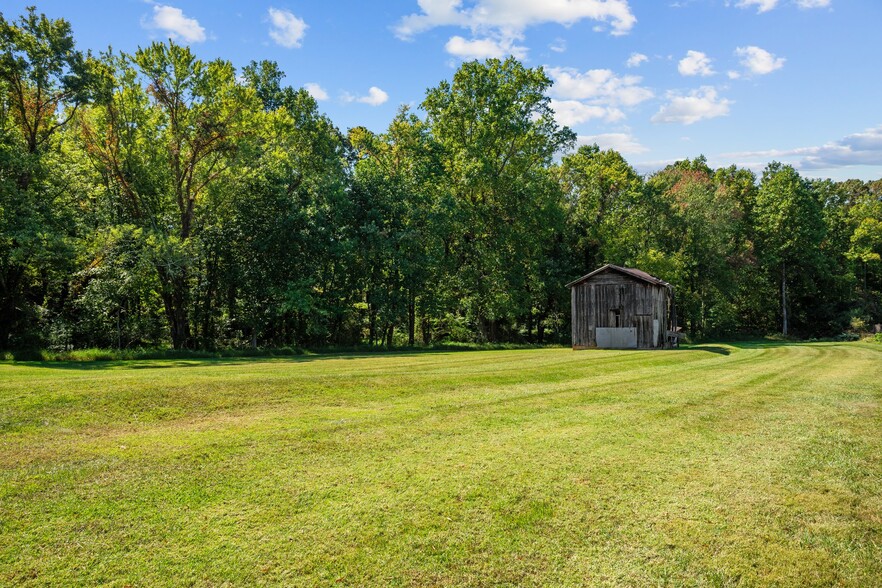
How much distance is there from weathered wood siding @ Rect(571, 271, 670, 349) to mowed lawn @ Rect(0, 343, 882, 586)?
19.8 meters

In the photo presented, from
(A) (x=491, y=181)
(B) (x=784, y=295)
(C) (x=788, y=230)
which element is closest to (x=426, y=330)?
(A) (x=491, y=181)

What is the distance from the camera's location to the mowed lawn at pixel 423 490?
3.99m

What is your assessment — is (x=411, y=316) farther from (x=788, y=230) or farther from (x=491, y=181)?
(x=788, y=230)

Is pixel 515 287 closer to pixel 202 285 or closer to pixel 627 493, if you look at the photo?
pixel 202 285

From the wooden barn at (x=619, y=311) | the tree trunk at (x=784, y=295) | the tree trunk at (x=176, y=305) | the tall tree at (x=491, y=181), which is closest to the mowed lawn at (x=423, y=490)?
the tree trunk at (x=176, y=305)

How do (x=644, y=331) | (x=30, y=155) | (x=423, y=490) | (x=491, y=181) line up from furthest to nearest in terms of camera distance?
(x=491, y=181) → (x=644, y=331) → (x=30, y=155) → (x=423, y=490)

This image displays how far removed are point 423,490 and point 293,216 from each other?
2229cm

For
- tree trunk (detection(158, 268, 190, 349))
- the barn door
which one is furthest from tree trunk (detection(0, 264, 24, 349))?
the barn door

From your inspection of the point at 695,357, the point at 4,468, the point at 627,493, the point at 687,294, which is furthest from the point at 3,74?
the point at 687,294

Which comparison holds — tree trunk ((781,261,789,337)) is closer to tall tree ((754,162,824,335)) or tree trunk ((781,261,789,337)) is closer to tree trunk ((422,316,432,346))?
tall tree ((754,162,824,335))

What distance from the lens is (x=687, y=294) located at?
43312mm

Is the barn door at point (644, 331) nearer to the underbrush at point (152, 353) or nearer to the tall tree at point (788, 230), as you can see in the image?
the underbrush at point (152, 353)

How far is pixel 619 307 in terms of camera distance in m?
29.8

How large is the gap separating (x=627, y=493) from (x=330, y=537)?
3.06 meters
